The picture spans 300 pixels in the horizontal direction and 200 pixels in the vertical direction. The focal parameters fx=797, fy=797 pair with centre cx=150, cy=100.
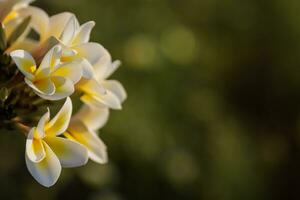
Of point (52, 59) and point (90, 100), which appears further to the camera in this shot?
point (90, 100)

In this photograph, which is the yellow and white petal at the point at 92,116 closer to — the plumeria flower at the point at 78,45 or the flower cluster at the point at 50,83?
the flower cluster at the point at 50,83

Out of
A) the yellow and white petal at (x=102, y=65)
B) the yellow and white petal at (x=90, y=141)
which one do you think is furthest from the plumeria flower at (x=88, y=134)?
the yellow and white petal at (x=102, y=65)

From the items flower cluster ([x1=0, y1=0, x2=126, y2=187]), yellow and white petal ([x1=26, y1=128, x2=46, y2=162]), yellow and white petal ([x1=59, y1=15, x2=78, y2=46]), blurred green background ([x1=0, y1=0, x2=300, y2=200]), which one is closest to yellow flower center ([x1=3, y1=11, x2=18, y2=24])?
flower cluster ([x1=0, y1=0, x2=126, y2=187])

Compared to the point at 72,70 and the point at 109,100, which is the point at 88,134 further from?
the point at 72,70

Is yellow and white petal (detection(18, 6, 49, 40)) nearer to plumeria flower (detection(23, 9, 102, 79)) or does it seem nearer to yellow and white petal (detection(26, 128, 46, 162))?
plumeria flower (detection(23, 9, 102, 79))

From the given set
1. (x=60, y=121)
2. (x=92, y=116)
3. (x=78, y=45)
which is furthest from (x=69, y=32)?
(x=92, y=116)

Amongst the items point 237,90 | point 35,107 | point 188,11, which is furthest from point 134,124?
point 35,107

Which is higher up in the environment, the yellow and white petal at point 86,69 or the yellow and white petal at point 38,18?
the yellow and white petal at point 86,69

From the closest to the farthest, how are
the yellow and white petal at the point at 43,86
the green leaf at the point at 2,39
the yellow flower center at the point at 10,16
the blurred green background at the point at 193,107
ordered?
the yellow and white petal at the point at 43,86
the green leaf at the point at 2,39
the yellow flower center at the point at 10,16
the blurred green background at the point at 193,107
